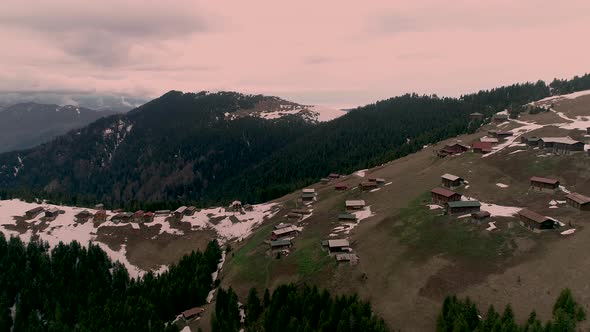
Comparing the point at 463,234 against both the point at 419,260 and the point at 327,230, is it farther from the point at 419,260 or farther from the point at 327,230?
the point at 327,230

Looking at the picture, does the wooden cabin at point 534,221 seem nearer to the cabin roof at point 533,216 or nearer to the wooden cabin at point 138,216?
the cabin roof at point 533,216

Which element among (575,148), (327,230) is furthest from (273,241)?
(575,148)

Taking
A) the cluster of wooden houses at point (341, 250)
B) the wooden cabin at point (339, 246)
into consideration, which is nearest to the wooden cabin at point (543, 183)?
the cluster of wooden houses at point (341, 250)

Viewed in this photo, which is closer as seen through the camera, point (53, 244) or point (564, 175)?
point (564, 175)

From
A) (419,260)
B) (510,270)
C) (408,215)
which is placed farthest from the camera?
(408,215)

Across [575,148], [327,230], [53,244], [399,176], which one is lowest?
[53,244]

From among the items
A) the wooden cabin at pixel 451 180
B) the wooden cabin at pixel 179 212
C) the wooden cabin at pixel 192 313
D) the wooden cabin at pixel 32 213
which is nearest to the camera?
the wooden cabin at pixel 192 313
